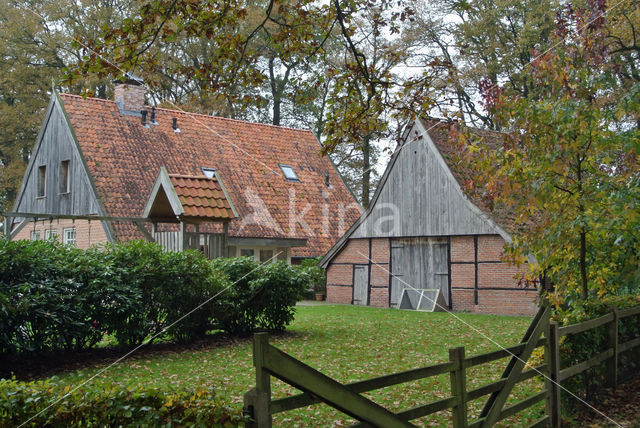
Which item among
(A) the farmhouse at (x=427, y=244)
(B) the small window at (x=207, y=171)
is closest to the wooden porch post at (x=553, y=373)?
(A) the farmhouse at (x=427, y=244)

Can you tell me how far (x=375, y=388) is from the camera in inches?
171

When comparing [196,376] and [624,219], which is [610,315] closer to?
[624,219]

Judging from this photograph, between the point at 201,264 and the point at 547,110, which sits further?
the point at 201,264

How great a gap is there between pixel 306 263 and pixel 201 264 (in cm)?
1341

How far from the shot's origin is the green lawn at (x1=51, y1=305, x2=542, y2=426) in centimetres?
773

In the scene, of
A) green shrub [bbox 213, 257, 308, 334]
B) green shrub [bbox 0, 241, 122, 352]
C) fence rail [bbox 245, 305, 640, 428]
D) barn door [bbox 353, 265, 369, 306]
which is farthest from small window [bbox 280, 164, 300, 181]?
fence rail [bbox 245, 305, 640, 428]

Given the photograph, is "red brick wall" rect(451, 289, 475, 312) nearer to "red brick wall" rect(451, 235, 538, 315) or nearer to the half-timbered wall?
"red brick wall" rect(451, 235, 538, 315)

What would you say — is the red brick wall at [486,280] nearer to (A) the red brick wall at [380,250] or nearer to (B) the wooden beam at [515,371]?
(A) the red brick wall at [380,250]

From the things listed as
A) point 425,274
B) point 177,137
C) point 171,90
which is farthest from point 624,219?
point 171,90

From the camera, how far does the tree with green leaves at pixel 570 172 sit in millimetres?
7434

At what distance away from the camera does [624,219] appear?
709 centimetres

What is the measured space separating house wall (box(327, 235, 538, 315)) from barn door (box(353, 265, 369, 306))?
21 cm

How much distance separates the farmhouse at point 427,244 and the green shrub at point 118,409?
1595cm

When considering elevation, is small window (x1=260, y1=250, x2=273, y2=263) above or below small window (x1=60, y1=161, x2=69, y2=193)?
below
